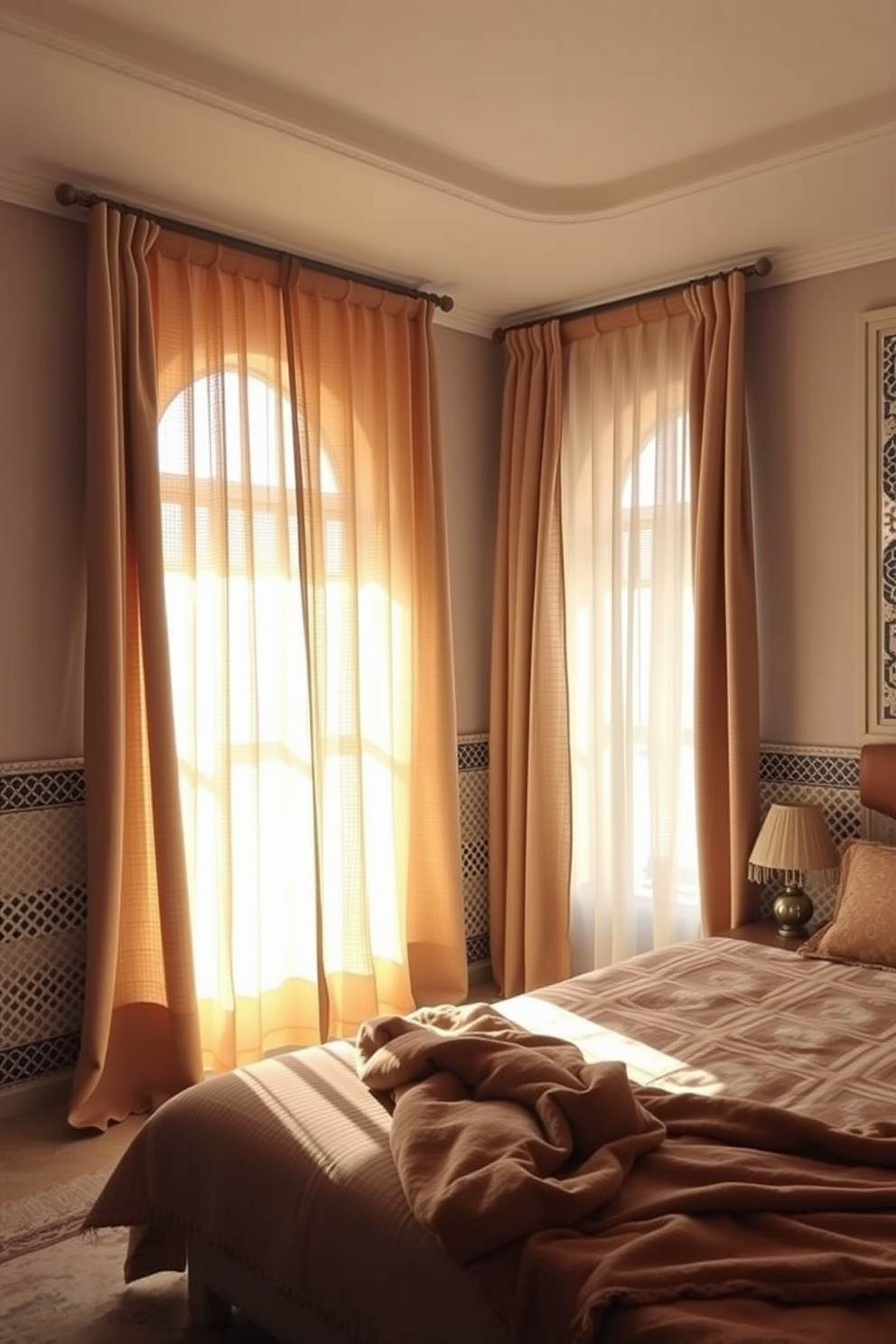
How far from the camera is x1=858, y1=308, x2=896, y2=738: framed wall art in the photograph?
388cm

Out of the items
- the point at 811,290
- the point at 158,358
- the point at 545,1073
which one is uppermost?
the point at 811,290

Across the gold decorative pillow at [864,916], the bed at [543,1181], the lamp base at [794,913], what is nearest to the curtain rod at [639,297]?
the gold decorative pillow at [864,916]

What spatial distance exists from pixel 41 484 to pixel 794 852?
8.49ft

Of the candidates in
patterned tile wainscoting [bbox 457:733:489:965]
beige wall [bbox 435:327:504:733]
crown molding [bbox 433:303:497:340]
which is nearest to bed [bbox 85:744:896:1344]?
patterned tile wainscoting [bbox 457:733:489:965]

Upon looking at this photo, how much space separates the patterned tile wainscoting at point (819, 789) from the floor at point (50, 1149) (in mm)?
2277

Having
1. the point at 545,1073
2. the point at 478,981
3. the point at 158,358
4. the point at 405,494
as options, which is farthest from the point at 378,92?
the point at 478,981

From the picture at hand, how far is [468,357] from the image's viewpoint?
488cm

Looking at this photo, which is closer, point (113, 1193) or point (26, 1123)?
point (113, 1193)

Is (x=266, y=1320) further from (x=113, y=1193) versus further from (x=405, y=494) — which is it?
(x=405, y=494)

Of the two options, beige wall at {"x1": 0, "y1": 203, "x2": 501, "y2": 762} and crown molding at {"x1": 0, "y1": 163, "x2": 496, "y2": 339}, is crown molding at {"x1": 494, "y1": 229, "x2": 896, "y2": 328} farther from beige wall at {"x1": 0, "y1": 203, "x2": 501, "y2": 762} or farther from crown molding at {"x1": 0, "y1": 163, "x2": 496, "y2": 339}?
beige wall at {"x1": 0, "y1": 203, "x2": 501, "y2": 762}

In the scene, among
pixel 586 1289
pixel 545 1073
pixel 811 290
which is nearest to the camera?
pixel 586 1289

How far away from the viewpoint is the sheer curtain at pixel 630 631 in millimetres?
4379

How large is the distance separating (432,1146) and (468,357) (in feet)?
11.6

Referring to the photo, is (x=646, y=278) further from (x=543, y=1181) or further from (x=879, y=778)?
(x=543, y=1181)
